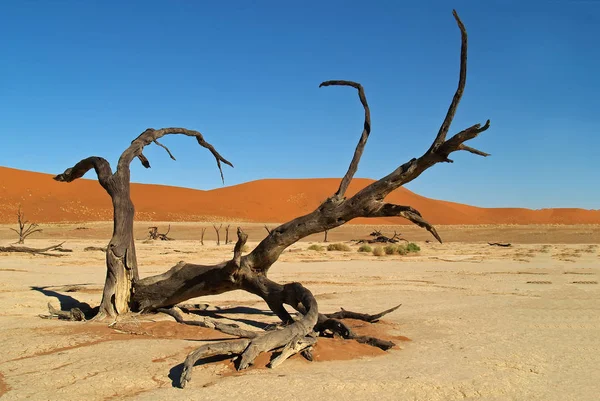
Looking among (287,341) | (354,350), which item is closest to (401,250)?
(354,350)

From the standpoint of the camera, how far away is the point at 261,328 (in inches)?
278

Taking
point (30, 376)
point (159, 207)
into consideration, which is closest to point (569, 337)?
point (30, 376)

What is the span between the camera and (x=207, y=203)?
90.5 m

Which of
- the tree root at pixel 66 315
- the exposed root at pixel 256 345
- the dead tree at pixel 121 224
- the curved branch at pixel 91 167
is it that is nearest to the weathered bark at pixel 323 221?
the dead tree at pixel 121 224

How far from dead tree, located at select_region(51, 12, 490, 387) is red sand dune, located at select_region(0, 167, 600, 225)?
55747 millimetres

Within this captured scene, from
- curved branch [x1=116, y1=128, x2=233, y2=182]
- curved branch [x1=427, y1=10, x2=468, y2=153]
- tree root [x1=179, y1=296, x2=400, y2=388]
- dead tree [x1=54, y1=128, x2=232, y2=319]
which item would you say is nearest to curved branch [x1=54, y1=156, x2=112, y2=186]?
dead tree [x1=54, y1=128, x2=232, y2=319]

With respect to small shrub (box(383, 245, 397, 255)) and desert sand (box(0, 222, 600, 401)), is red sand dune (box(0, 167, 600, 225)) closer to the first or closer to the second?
small shrub (box(383, 245, 397, 255))

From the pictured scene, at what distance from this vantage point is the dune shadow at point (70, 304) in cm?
775

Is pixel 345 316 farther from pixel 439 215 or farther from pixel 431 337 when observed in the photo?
pixel 439 215

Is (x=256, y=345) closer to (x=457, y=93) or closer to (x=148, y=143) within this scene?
(x=457, y=93)

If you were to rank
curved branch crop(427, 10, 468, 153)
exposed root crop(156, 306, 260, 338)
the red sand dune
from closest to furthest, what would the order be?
curved branch crop(427, 10, 468, 153), exposed root crop(156, 306, 260, 338), the red sand dune

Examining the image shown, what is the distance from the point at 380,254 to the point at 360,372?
59.5 feet

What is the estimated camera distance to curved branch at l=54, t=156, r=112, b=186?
8.06m

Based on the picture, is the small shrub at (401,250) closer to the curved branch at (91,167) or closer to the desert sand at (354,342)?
the desert sand at (354,342)
